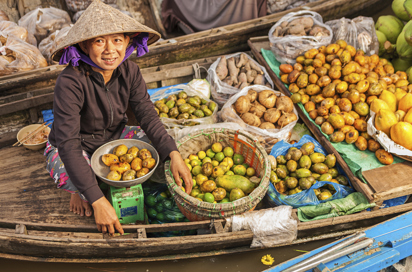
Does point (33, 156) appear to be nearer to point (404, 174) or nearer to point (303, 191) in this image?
point (303, 191)

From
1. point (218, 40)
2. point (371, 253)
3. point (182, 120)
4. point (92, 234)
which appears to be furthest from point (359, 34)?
point (92, 234)

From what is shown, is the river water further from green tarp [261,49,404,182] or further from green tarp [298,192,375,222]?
green tarp [261,49,404,182]

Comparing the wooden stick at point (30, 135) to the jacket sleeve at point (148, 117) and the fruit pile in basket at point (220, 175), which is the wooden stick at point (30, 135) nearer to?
the jacket sleeve at point (148, 117)

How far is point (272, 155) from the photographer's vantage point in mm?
2516

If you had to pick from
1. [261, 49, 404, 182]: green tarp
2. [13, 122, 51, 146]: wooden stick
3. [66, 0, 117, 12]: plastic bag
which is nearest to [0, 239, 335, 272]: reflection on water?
[261, 49, 404, 182]: green tarp

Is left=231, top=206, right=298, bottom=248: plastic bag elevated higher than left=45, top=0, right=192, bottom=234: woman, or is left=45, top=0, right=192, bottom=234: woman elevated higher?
left=45, top=0, right=192, bottom=234: woman

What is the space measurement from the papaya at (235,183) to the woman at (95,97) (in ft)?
0.89

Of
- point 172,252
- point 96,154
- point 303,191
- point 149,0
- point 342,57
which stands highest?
point 149,0

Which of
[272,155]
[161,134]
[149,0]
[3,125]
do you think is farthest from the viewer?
[149,0]

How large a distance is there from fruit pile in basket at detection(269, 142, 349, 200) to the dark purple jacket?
0.99 m

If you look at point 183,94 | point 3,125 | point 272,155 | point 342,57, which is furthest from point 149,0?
point 272,155

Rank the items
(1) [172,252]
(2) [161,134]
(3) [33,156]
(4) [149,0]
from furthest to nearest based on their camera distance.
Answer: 1. (4) [149,0]
2. (3) [33,156]
3. (2) [161,134]
4. (1) [172,252]

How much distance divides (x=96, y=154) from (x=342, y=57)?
2585 millimetres

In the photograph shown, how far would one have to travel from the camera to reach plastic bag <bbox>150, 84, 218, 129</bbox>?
8.93 feet
